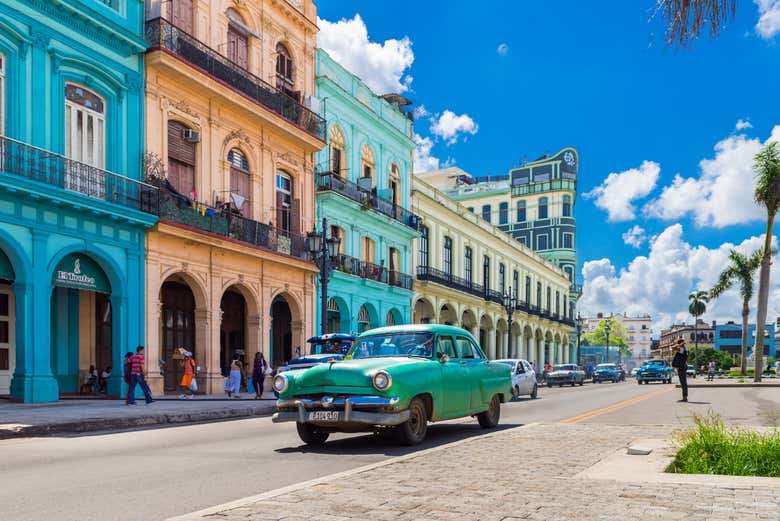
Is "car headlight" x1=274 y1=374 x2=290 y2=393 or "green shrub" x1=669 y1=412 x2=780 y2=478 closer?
A: "green shrub" x1=669 y1=412 x2=780 y2=478

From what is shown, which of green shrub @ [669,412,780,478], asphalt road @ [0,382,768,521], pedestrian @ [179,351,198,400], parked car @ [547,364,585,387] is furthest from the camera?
parked car @ [547,364,585,387]

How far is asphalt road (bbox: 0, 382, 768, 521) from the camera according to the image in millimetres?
6285

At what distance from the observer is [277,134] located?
29.5m

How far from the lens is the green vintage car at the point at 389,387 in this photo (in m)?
9.68

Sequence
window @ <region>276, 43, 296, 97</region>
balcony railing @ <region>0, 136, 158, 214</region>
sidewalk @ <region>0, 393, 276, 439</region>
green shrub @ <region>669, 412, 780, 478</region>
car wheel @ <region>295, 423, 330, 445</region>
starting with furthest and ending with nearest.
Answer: window @ <region>276, 43, 296, 97</region> → balcony railing @ <region>0, 136, 158, 214</region> → sidewalk @ <region>0, 393, 276, 439</region> → car wheel @ <region>295, 423, 330, 445</region> → green shrub @ <region>669, 412, 780, 478</region>

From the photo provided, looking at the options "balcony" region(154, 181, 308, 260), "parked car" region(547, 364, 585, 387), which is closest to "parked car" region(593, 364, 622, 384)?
"parked car" region(547, 364, 585, 387)

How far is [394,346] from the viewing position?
36.8ft

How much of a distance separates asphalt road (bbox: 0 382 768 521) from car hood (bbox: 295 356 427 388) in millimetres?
838

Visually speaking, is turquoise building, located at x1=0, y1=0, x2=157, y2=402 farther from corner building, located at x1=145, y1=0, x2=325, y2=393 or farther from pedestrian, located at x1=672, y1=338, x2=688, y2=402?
pedestrian, located at x1=672, y1=338, x2=688, y2=402

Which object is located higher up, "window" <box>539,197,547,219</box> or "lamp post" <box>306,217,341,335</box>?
"window" <box>539,197,547,219</box>

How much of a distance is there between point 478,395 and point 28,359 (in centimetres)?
1167

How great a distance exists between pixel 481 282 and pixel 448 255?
238 inches

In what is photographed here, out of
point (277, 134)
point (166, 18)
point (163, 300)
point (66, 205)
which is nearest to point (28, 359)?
point (66, 205)

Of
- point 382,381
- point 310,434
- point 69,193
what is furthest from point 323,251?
point 382,381
